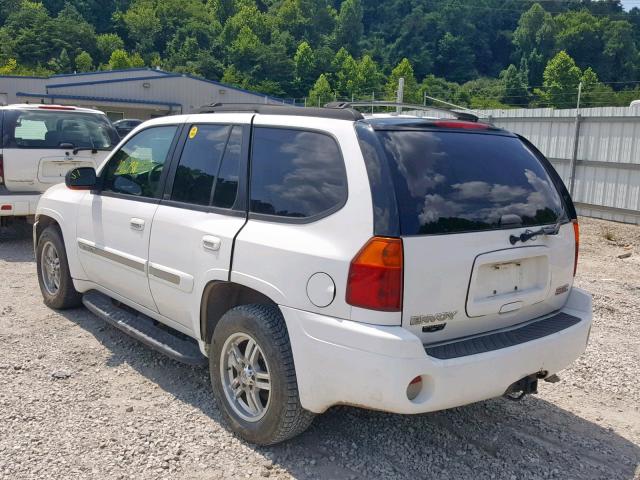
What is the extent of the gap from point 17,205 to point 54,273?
2.92 metres

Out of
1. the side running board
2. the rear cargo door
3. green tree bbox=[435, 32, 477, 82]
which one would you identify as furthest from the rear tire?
green tree bbox=[435, 32, 477, 82]

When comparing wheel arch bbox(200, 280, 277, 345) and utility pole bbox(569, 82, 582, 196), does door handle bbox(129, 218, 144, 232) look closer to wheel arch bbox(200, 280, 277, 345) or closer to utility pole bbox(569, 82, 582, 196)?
wheel arch bbox(200, 280, 277, 345)

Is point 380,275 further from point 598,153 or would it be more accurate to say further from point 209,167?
point 598,153

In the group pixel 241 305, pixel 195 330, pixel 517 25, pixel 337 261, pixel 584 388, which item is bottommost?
pixel 584 388

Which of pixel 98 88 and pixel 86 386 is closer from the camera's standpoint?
pixel 86 386

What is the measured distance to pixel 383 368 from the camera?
284 cm

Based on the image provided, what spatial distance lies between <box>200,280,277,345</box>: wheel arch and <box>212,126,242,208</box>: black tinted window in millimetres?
483

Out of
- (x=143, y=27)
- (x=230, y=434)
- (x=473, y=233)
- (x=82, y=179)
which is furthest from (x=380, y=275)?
(x=143, y=27)

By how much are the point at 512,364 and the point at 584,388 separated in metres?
1.77

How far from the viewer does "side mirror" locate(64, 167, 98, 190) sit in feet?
15.9

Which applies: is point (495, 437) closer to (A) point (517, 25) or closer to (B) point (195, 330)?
(B) point (195, 330)

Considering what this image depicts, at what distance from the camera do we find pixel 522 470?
3410 mm

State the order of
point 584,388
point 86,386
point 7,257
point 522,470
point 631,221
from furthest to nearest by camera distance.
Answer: point 631,221
point 7,257
point 584,388
point 86,386
point 522,470

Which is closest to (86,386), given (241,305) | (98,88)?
(241,305)
